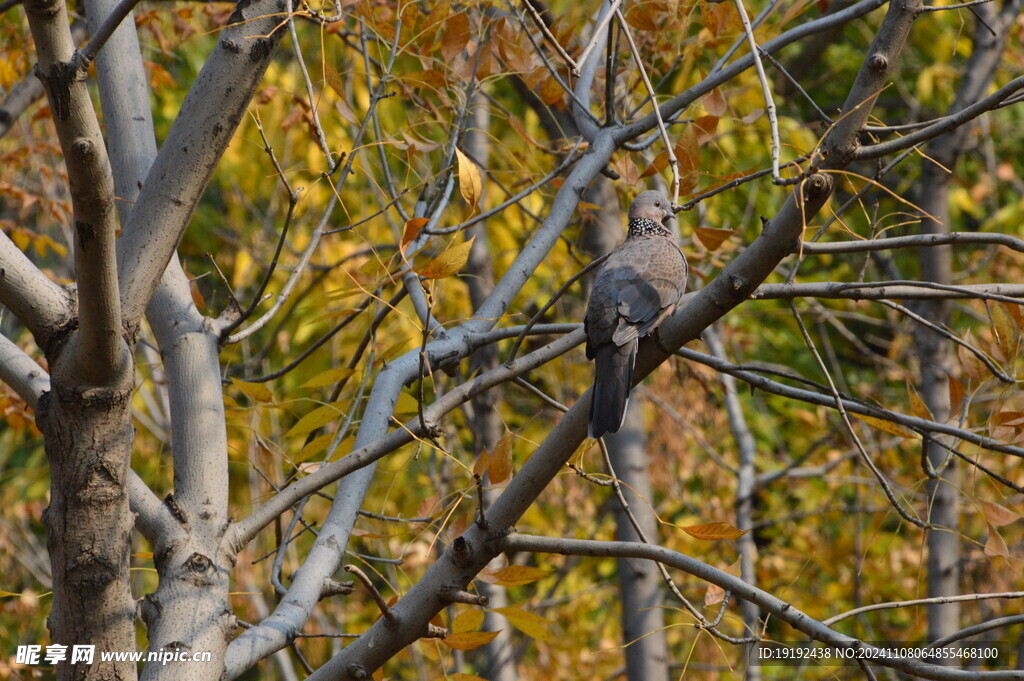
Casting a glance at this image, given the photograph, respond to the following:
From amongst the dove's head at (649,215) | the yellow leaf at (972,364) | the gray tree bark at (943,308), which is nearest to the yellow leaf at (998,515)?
the yellow leaf at (972,364)

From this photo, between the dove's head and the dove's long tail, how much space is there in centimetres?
89

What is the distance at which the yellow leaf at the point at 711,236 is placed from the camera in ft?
8.18

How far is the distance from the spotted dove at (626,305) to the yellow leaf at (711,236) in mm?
267

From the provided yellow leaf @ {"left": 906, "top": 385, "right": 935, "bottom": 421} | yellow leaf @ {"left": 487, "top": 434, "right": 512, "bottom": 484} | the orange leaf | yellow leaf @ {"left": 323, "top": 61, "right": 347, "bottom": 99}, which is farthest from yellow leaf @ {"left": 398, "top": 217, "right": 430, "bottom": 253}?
yellow leaf @ {"left": 906, "top": 385, "right": 935, "bottom": 421}

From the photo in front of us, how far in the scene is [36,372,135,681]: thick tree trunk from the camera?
5.76 feet

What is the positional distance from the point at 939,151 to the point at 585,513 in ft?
11.0

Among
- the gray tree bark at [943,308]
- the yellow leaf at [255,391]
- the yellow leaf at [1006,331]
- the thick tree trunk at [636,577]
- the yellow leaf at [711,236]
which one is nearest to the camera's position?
the yellow leaf at [1006,331]

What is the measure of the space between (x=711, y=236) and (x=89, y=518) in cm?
172

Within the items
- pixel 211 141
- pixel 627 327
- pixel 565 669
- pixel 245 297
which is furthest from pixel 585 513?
pixel 211 141

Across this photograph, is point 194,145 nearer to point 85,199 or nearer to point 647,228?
point 85,199

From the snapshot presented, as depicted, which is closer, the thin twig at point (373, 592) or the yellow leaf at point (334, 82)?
the thin twig at point (373, 592)

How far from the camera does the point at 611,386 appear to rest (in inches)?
103

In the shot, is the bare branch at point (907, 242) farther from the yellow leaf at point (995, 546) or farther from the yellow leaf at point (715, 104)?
the yellow leaf at point (715, 104)

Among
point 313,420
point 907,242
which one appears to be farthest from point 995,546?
point 313,420
